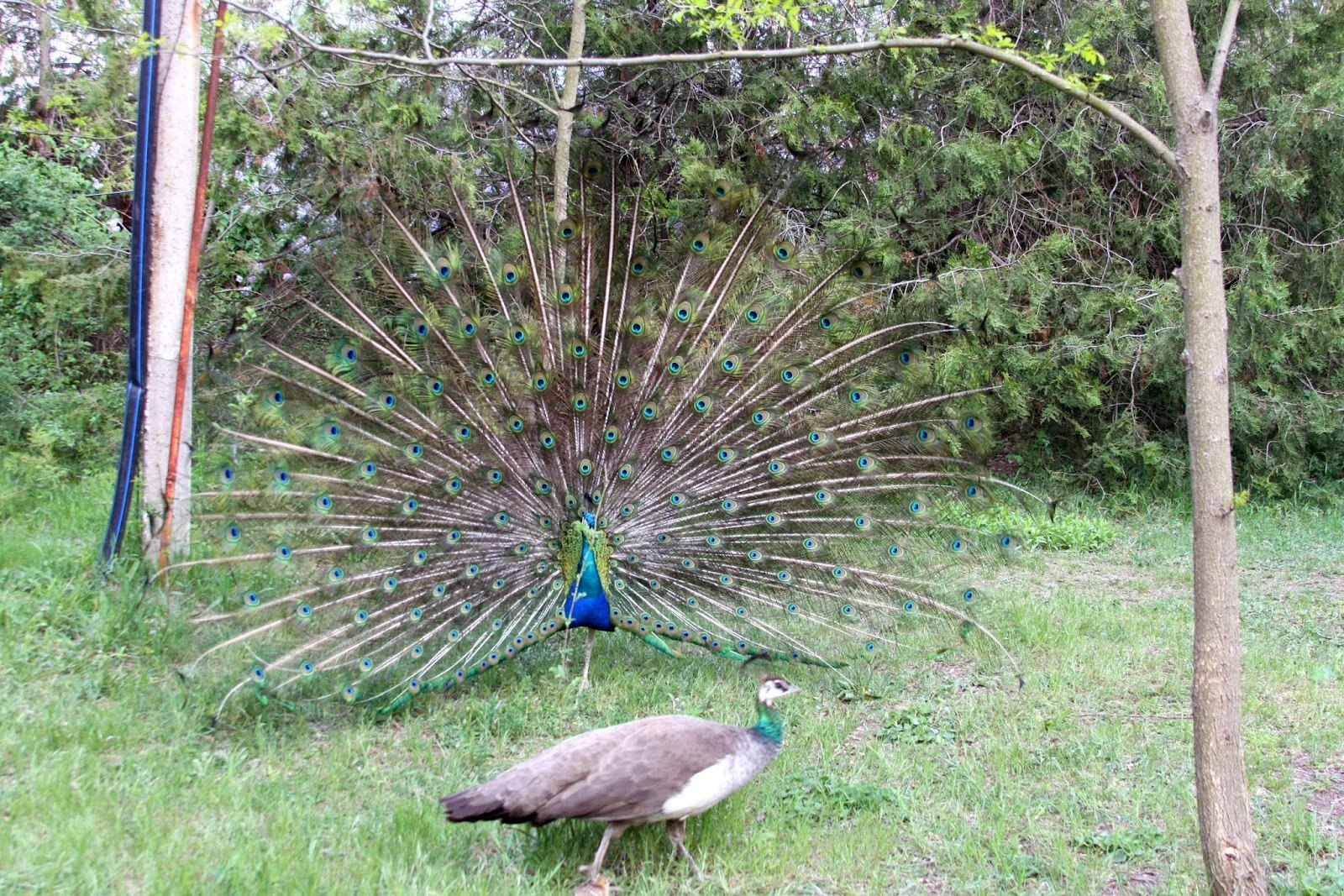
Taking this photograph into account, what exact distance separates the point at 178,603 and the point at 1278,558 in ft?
27.3

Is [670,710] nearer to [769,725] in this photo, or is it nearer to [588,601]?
[588,601]

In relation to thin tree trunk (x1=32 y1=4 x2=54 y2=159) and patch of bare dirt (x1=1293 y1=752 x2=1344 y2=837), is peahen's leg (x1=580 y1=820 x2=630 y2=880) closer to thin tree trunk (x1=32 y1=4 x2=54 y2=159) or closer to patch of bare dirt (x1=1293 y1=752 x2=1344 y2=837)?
patch of bare dirt (x1=1293 y1=752 x2=1344 y2=837)

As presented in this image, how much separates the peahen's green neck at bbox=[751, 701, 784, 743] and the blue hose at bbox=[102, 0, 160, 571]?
3808 mm

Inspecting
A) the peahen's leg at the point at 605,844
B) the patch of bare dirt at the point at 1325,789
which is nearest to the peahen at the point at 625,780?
the peahen's leg at the point at 605,844

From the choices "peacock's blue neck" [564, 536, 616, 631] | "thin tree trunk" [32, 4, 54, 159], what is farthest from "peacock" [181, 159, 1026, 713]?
"thin tree trunk" [32, 4, 54, 159]

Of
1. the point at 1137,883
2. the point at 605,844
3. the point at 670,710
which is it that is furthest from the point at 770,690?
the point at 1137,883

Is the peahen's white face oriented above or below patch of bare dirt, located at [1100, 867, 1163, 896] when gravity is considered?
above

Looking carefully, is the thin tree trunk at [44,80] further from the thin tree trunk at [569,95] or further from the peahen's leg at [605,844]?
the peahen's leg at [605,844]

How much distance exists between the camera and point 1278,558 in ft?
28.6

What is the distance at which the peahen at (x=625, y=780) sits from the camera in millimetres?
3359

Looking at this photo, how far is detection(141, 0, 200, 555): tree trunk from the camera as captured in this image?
5.77m

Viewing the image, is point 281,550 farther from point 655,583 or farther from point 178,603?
point 655,583

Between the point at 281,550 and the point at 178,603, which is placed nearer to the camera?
the point at 281,550

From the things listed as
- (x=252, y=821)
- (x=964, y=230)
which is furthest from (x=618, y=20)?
(x=252, y=821)
